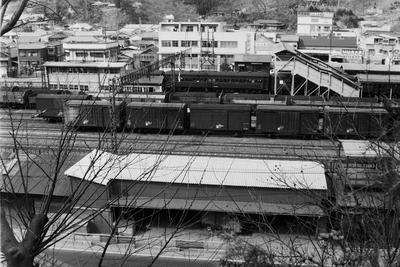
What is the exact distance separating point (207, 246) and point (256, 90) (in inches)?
539

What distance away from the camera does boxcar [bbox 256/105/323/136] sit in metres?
14.1

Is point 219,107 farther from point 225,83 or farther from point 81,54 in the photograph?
point 81,54

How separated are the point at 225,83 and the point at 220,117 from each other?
5.88m

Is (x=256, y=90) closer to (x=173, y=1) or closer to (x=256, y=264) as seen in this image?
(x=256, y=264)

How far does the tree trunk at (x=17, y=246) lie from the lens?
166cm

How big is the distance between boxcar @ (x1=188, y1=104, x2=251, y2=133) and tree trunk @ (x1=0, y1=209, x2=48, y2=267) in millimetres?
12773

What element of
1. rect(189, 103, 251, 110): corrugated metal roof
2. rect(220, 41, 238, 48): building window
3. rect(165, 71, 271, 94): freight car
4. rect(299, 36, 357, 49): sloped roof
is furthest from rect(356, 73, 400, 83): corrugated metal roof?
rect(299, 36, 357, 49): sloped roof

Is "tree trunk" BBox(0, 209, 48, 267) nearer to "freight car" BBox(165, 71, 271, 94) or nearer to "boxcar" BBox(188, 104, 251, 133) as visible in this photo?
"boxcar" BBox(188, 104, 251, 133)

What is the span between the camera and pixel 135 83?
61.6 ft

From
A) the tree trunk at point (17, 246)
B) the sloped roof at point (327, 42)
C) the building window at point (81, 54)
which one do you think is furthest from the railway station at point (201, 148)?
the building window at point (81, 54)

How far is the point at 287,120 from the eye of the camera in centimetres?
1415

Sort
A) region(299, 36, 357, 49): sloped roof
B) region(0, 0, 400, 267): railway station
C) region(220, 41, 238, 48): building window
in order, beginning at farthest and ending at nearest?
region(299, 36, 357, 49): sloped roof < region(220, 41, 238, 48): building window < region(0, 0, 400, 267): railway station

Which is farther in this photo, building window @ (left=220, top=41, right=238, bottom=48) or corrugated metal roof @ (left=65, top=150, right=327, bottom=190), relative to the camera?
building window @ (left=220, top=41, right=238, bottom=48)

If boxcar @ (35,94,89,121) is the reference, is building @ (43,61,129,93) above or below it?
above
